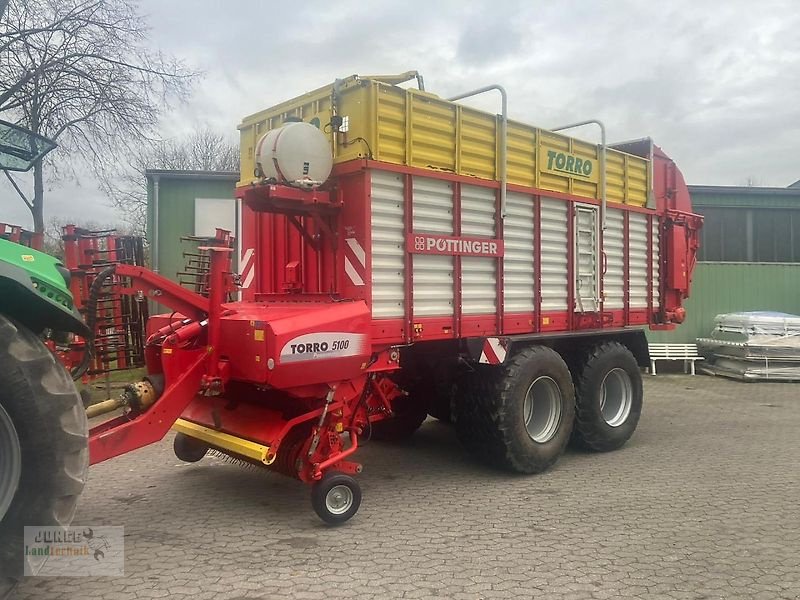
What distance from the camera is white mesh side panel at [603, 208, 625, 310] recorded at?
6973mm

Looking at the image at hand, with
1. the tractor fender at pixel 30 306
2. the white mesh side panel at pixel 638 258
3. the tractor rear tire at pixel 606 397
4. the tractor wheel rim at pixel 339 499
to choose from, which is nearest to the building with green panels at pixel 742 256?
the white mesh side panel at pixel 638 258

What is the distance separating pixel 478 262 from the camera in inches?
221

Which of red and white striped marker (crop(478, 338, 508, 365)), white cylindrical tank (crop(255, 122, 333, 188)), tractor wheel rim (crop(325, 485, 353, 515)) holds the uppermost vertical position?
white cylindrical tank (crop(255, 122, 333, 188))

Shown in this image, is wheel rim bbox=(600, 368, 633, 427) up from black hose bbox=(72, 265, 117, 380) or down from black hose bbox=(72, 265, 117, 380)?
down

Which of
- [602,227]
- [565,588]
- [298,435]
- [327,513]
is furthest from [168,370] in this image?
[602,227]

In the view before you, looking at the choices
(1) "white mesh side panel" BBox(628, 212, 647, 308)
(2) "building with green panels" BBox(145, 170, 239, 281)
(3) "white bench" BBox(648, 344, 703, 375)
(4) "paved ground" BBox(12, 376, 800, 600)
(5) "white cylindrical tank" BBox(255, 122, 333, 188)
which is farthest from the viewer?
(3) "white bench" BBox(648, 344, 703, 375)

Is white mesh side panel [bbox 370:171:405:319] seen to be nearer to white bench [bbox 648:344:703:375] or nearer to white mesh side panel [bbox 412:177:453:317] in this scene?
white mesh side panel [bbox 412:177:453:317]

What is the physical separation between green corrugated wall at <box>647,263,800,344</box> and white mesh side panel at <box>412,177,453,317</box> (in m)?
10.5

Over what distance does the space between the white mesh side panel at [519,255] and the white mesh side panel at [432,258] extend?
0.70m

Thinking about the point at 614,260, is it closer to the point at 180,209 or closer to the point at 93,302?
the point at 93,302

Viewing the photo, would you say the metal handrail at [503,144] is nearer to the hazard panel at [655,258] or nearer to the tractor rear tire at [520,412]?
the tractor rear tire at [520,412]

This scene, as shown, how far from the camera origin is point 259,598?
340 cm

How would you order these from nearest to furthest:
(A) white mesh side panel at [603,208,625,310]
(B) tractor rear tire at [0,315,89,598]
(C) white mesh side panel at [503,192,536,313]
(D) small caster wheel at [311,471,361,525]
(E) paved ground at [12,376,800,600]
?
(B) tractor rear tire at [0,315,89,598] → (E) paved ground at [12,376,800,600] → (D) small caster wheel at [311,471,361,525] → (C) white mesh side panel at [503,192,536,313] → (A) white mesh side panel at [603,208,625,310]

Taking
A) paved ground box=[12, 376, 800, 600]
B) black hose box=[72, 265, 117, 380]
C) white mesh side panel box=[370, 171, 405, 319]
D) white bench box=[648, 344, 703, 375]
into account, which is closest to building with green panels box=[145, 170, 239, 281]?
paved ground box=[12, 376, 800, 600]
